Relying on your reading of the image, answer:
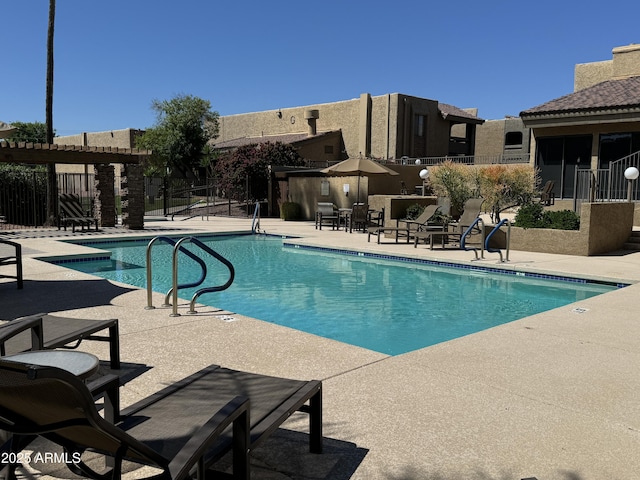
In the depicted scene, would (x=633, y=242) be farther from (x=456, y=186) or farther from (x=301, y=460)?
(x=301, y=460)

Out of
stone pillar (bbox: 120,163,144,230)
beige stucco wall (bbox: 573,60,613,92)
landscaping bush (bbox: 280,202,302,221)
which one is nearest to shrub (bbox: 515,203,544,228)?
stone pillar (bbox: 120,163,144,230)

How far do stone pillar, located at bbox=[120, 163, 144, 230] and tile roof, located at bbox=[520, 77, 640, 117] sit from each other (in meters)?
14.1

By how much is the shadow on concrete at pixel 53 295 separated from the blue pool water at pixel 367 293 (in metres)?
1.61

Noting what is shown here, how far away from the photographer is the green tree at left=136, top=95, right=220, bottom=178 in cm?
4031

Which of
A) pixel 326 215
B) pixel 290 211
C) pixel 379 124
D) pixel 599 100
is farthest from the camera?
pixel 379 124

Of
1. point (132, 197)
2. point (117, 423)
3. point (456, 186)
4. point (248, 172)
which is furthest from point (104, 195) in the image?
point (117, 423)

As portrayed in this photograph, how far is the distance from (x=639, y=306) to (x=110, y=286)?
6.94 metres

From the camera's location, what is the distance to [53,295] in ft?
23.1

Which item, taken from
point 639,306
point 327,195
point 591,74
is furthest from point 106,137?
point 639,306

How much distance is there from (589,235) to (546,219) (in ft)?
4.43

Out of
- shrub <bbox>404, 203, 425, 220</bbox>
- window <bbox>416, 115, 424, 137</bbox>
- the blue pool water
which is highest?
window <bbox>416, 115, 424, 137</bbox>

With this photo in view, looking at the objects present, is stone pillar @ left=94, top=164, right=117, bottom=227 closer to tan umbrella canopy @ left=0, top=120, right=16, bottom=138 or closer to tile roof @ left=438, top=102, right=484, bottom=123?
tan umbrella canopy @ left=0, top=120, right=16, bottom=138

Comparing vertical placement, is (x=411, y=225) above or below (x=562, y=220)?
below

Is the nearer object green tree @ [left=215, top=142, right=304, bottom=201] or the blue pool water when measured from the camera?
the blue pool water
